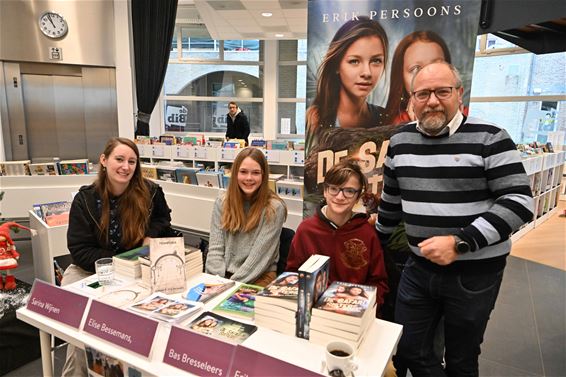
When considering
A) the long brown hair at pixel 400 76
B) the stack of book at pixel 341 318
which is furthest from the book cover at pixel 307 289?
the long brown hair at pixel 400 76

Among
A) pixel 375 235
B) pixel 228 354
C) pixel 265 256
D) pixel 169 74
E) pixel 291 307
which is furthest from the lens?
pixel 169 74

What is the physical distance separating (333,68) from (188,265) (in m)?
1.54

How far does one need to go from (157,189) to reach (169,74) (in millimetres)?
7140

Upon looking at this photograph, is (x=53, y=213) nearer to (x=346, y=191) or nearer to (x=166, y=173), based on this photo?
(x=166, y=173)

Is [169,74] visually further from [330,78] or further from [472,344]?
[472,344]

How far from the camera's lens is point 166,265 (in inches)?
59.7

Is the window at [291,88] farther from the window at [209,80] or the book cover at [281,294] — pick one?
the book cover at [281,294]

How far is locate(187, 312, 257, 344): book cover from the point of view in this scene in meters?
1.18

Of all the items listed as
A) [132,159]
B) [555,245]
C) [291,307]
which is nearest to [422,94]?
[291,307]

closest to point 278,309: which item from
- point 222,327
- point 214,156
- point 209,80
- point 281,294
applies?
point 281,294

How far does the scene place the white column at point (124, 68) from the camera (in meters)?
5.91

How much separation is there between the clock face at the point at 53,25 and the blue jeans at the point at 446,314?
632cm

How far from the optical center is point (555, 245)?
15.7ft

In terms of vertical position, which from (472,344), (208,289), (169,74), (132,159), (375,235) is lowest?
(472,344)
